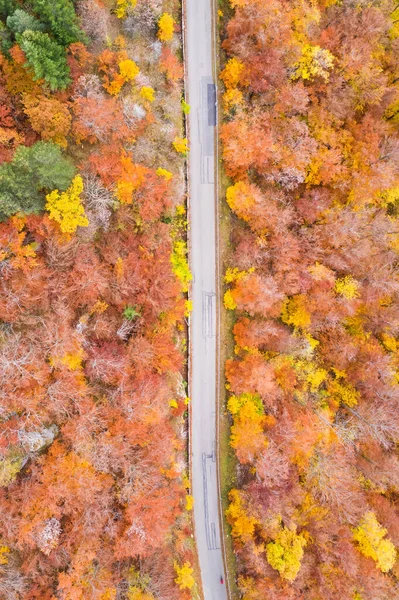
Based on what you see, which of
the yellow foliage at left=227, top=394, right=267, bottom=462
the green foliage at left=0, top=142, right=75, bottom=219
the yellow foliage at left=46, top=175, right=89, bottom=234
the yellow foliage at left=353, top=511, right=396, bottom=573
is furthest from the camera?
the yellow foliage at left=227, top=394, right=267, bottom=462

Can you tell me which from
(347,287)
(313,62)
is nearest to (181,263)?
(347,287)

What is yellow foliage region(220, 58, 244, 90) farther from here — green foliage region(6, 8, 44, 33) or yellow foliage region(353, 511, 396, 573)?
yellow foliage region(353, 511, 396, 573)

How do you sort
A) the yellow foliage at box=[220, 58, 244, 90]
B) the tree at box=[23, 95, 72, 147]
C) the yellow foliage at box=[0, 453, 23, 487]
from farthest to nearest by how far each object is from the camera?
the yellow foliage at box=[220, 58, 244, 90], the yellow foliage at box=[0, 453, 23, 487], the tree at box=[23, 95, 72, 147]

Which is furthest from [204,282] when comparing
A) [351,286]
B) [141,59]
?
[141,59]

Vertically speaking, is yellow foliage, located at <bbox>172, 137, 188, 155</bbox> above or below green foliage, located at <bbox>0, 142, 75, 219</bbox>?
above

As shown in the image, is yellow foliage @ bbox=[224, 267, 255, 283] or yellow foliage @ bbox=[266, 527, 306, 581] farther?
yellow foliage @ bbox=[224, 267, 255, 283]

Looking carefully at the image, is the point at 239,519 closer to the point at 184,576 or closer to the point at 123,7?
the point at 184,576

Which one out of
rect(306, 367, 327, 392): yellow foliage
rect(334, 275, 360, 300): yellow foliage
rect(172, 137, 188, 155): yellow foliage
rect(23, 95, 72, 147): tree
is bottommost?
rect(306, 367, 327, 392): yellow foliage

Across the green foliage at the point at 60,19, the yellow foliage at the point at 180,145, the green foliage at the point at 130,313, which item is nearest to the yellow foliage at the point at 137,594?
the green foliage at the point at 130,313

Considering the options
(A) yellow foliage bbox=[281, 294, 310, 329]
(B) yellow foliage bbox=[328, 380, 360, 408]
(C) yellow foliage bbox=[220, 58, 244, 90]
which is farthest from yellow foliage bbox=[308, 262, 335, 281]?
(C) yellow foliage bbox=[220, 58, 244, 90]
